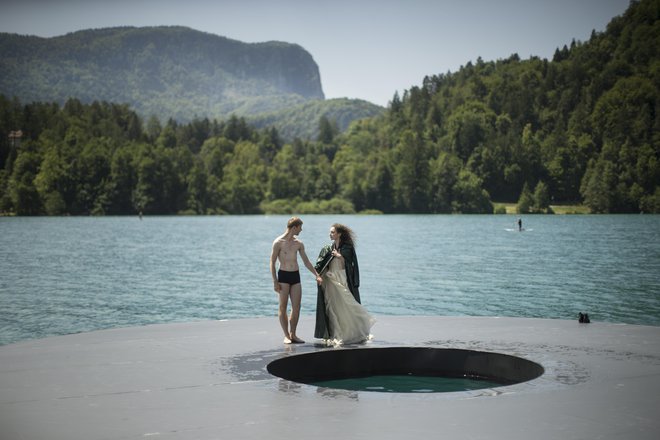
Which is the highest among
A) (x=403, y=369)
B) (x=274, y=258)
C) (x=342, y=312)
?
(x=274, y=258)

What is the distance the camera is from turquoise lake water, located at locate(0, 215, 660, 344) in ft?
126

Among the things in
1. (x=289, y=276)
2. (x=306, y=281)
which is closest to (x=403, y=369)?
(x=289, y=276)

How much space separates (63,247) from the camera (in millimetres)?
91125

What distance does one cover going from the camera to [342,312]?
14172 millimetres

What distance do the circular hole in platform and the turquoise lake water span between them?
2.02m

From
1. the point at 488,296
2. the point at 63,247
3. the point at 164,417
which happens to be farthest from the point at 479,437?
the point at 63,247

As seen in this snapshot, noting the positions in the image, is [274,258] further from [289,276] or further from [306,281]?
[306,281]

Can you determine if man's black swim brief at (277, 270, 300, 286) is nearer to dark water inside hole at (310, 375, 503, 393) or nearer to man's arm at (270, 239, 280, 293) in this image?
man's arm at (270, 239, 280, 293)

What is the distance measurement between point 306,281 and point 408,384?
46.9m

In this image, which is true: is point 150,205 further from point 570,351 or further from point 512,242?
point 570,351

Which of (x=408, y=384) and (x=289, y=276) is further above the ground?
(x=289, y=276)

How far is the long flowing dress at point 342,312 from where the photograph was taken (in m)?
14.1

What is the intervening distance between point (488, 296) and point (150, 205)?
161 m

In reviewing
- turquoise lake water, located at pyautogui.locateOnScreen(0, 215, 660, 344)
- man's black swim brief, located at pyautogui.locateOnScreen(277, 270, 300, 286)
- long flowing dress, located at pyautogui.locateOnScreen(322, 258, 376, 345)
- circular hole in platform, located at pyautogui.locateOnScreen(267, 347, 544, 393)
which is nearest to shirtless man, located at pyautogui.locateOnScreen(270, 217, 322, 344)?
man's black swim brief, located at pyautogui.locateOnScreen(277, 270, 300, 286)
